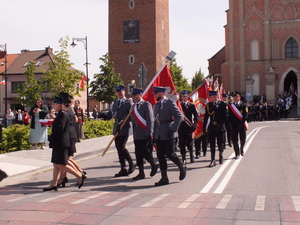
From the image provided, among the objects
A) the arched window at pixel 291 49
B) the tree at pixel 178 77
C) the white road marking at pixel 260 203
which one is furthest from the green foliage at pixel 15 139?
the tree at pixel 178 77

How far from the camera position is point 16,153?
13547 millimetres

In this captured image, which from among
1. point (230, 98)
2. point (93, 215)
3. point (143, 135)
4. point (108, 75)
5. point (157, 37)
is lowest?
point (93, 215)

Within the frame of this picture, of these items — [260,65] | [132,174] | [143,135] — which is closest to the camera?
[143,135]

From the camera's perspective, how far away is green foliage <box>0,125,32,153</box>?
14.2 meters

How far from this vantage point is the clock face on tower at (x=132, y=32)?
62.8 m

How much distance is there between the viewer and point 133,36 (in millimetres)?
62812

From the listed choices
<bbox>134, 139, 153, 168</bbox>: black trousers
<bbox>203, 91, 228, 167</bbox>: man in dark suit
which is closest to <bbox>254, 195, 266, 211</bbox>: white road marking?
<bbox>134, 139, 153, 168</bbox>: black trousers

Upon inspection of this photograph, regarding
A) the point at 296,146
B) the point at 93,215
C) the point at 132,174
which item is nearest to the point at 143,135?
the point at 132,174

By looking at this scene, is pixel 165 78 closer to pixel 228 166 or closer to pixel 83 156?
pixel 228 166

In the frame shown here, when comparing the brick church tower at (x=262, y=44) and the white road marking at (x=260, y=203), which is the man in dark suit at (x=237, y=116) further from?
the brick church tower at (x=262, y=44)

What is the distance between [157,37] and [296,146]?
1919 inches

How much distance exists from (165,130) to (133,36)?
55489 millimetres

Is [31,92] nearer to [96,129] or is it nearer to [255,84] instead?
[96,129]

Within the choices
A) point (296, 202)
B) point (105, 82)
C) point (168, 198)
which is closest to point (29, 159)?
point (168, 198)
